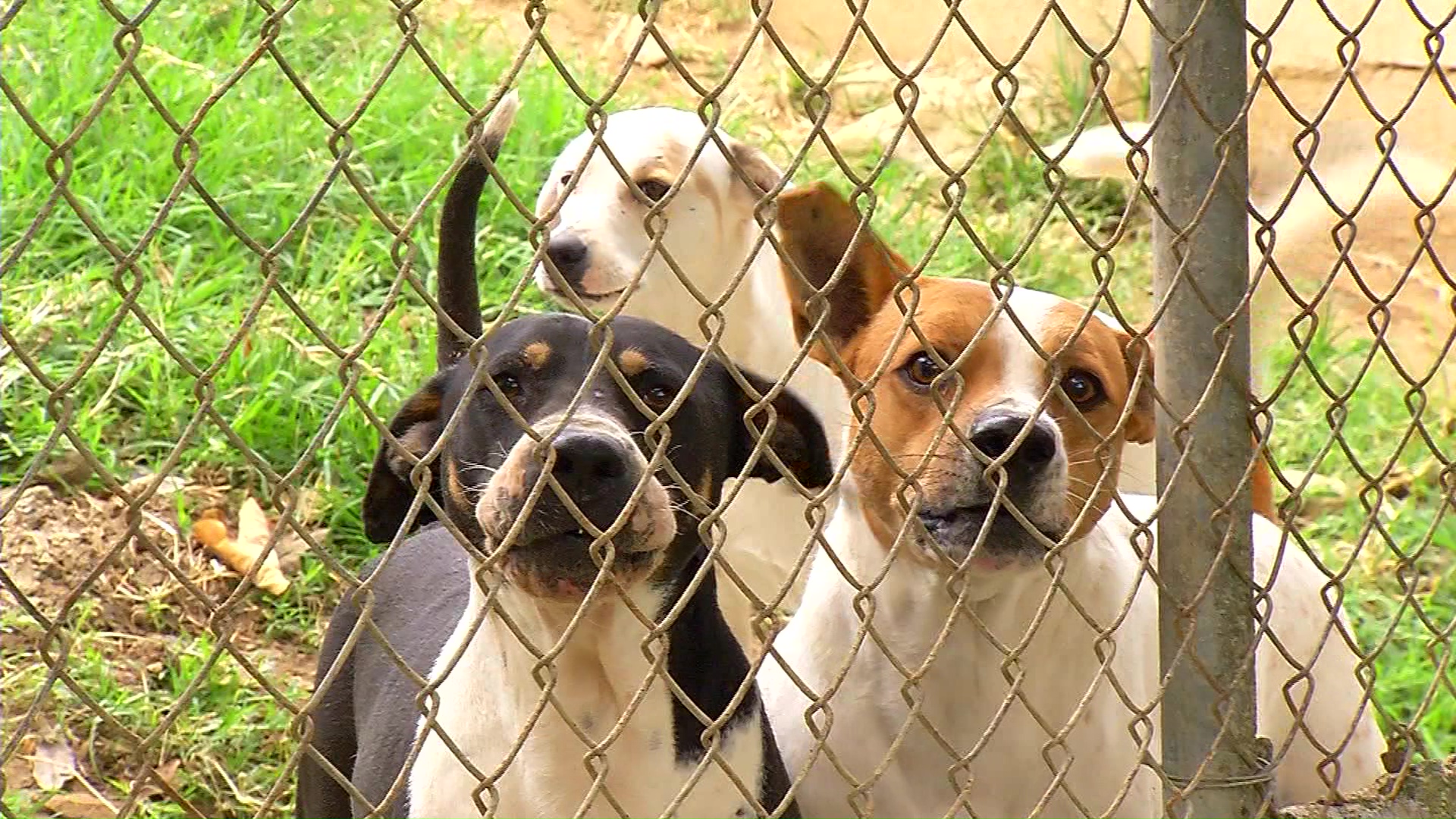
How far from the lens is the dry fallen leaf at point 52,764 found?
11.4 feet

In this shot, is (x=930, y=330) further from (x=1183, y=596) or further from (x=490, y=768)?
(x=490, y=768)

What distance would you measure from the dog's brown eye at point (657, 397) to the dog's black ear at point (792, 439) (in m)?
0.13

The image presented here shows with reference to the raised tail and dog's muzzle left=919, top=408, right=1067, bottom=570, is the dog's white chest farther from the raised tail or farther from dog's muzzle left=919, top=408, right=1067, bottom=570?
the raised tail

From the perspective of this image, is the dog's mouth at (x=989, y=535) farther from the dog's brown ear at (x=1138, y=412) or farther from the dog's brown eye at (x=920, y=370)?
the dog's brown ear at (x=1138, y=412)

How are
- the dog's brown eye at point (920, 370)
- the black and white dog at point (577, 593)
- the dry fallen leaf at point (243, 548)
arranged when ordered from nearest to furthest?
the black and white dog at point (577, 593)
the dog's brown eye at point (920, 370)
the dry fallen leaf at point (243, 548)

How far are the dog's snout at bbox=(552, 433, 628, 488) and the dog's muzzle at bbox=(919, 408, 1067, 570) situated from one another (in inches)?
22.9

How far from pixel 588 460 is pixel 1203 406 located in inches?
36.2

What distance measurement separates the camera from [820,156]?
7.12m

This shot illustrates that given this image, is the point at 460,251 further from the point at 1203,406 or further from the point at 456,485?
the point at 1203,406

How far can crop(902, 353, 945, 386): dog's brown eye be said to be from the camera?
2965 millimetres

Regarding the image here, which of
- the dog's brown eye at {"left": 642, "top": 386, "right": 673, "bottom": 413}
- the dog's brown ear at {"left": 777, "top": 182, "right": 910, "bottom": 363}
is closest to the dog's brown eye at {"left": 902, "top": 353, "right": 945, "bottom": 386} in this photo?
the dog's brown ear at {"left": 777, "top": 182, "right": 910, "bottom": 363}

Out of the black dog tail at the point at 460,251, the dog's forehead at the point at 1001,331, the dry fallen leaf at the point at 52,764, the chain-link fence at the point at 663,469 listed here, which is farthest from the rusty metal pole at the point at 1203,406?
the dry fallen leaf at the point at 52,764

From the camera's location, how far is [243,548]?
4215mm

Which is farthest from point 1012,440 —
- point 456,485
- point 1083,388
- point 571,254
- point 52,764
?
point 52,764
